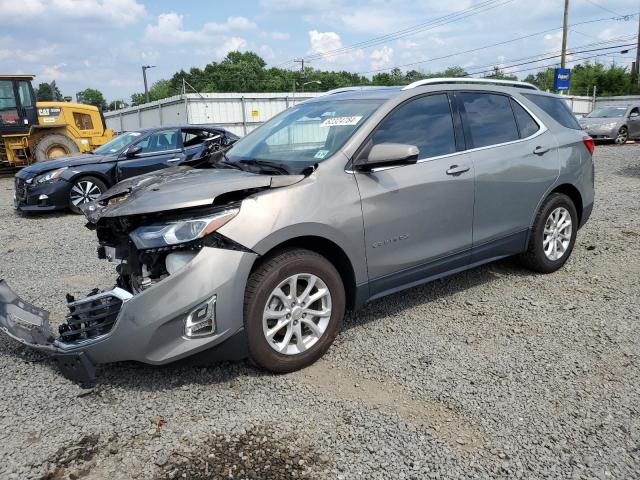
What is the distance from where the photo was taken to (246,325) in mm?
3053

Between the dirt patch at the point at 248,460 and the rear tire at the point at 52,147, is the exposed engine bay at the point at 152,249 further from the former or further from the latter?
the rear tire at the point at 52,147

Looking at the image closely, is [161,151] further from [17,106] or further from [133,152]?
[17,106]

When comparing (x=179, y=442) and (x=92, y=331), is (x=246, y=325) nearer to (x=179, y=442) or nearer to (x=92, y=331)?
(x=179, y=442)

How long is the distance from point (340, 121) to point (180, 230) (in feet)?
4.98

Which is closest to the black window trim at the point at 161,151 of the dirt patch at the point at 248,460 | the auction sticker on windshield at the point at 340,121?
the auction sticker on windshield at the point at 340,121

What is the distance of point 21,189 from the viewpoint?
30.1 feet

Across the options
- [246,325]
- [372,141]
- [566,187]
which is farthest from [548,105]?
[246,325]

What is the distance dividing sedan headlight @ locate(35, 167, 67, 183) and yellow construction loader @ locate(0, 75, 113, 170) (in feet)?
21.7

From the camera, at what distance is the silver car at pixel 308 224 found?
2.96 metres

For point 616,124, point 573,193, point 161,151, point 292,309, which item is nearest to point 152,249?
point 292,309

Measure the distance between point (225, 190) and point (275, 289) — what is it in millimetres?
657

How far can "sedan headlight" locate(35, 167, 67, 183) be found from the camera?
29.7ft

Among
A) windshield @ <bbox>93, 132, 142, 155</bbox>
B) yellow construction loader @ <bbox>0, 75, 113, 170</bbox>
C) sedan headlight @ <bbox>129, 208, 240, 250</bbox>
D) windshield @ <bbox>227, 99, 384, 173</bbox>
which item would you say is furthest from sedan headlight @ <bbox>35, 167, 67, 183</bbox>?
sedan headlight @ <bbox>129, 208, 240, 250</bbox>

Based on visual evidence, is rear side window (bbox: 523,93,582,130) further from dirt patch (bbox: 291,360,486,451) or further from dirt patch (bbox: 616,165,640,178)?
dirt patch (bbox: 616,165,640,178)
